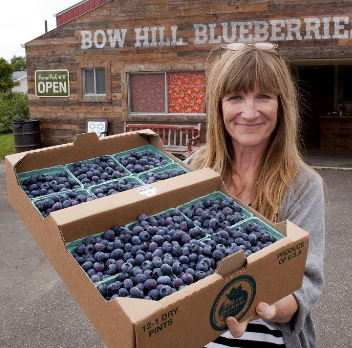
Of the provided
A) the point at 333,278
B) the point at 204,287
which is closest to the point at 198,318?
the point at 204,287

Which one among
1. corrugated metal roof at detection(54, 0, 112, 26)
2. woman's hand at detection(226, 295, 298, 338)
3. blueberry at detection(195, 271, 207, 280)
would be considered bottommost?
woman's hand at detection(226, 295, 298, 338)

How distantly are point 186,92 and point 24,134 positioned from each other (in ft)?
15.5

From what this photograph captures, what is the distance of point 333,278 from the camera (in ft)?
13.7

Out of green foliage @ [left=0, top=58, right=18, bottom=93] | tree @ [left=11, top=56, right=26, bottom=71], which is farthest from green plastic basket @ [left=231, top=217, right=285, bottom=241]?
tree @ [left=11, top=56, right=26, bottom=71]

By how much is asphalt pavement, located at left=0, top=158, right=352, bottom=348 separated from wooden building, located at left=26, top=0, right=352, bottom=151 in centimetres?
532

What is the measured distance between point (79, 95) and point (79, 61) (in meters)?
0.94

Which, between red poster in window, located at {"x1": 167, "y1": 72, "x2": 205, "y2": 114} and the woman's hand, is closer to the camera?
the woman's hand

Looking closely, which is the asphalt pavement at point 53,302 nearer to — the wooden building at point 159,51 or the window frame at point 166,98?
the wooden building at point 159,51

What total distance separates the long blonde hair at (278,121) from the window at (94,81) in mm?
9360

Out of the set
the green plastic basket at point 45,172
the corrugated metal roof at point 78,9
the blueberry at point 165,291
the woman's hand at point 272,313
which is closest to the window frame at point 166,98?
the corrugated metal roof at point 78,9

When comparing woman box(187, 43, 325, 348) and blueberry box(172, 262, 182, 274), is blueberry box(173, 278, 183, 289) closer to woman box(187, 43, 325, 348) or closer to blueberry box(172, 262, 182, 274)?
blueberry box(172, 262, 182, 274)

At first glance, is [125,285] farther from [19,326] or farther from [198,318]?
[19,326]

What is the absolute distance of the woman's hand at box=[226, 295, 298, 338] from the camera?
1417 millimetres

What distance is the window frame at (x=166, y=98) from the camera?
32.8ft
